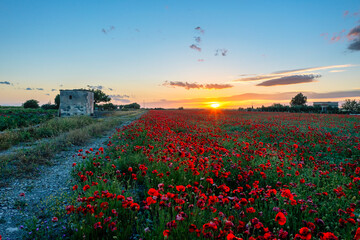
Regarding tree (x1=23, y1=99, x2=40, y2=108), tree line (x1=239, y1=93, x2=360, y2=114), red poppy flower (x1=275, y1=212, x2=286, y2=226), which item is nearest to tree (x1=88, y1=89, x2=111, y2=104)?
tree (x1=23, y1=99, x2=40, y2=108)

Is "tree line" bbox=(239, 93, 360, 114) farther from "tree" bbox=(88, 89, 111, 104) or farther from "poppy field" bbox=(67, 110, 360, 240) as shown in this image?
"tree" bbox=(88, 89, 111, 104)

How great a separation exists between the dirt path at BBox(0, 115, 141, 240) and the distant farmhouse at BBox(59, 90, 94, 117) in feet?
95.6

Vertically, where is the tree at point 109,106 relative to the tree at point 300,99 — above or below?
below

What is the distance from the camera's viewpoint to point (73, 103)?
3256 centimetres

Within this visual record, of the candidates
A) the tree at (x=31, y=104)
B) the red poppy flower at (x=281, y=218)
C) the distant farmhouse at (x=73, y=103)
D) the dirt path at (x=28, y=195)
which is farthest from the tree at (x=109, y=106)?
the red poppy flower at (x=281, y=218)

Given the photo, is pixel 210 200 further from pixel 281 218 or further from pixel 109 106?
pixel 109 106

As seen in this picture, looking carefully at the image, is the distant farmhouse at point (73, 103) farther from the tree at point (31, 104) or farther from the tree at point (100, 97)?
the tree at point (31, 104)

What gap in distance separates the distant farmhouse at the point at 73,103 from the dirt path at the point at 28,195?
2913 centimetres

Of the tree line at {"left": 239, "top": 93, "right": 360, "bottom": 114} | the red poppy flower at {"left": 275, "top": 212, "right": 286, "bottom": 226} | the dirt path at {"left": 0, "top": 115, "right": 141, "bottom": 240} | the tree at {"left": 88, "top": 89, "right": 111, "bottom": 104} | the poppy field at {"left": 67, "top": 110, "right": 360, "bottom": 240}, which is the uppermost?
the tree at {"left": 88, "top": 89, "right": 111, "bottom": 104}

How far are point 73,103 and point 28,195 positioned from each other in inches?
1249

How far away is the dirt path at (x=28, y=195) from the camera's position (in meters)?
3.41

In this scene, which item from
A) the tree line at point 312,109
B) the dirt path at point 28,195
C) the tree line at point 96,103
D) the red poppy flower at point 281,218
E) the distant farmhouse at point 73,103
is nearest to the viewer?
the red poppy flower at point 281,218

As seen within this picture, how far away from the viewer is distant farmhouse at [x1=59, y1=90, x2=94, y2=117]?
3228 centimetres

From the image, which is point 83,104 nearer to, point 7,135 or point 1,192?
point 7,135
